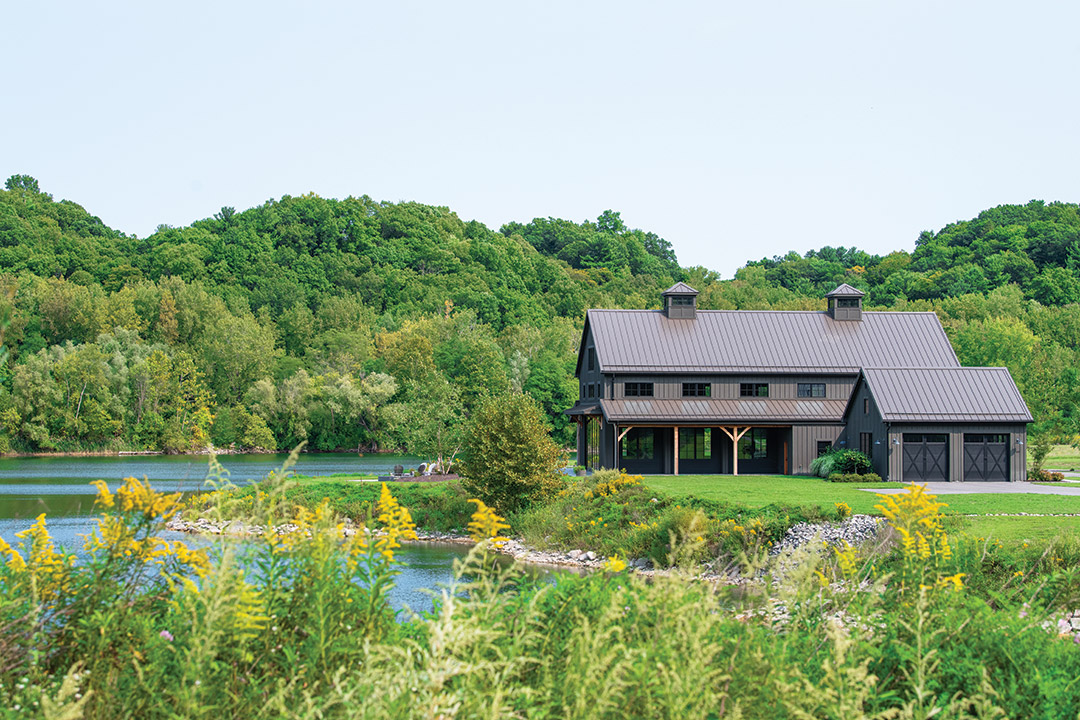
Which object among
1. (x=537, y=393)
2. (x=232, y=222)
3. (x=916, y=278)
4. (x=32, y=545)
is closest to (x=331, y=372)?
(x=537, y=393)

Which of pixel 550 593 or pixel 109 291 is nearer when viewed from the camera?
pixel 550 593

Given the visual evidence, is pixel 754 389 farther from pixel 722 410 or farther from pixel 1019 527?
pixel 1019 527

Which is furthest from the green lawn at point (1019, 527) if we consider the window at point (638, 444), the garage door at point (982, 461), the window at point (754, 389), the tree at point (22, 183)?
the tree at point (22, 183)

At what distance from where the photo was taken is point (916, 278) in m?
102

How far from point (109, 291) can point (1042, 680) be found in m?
99.8

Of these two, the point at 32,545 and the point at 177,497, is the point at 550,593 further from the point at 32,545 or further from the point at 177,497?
the point at 32,545

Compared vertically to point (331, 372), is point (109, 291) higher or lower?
higher

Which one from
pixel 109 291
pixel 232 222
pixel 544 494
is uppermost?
pixel 232 222

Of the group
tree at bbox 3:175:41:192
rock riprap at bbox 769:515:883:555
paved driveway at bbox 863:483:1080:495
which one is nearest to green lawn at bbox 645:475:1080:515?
paved driveway at bbox 863:483:1080:495

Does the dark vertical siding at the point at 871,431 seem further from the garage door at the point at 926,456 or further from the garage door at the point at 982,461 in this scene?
the garage door at the point at 982,461

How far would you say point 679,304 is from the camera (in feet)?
152

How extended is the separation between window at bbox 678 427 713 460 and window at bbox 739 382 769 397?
84.7 inches

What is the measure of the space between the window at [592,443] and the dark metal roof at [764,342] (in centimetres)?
367

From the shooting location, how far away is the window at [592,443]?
4569cm
